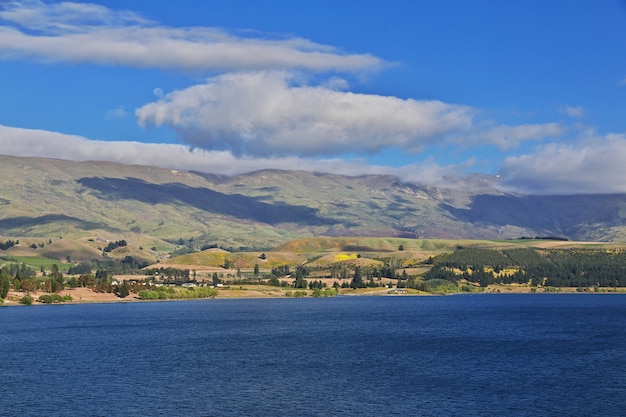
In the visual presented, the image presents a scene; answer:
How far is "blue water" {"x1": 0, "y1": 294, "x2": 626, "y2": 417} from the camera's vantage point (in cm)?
8962

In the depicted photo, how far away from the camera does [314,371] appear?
114312mm

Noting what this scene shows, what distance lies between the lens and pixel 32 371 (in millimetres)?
115000

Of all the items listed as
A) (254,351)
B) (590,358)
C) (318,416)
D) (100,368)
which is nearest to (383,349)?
(254,351)

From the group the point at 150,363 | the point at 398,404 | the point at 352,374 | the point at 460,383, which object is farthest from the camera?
the point at 150,363

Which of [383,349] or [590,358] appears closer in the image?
[590,358]

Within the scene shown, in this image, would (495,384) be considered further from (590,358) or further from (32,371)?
(32,371)

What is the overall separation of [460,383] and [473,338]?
182ft

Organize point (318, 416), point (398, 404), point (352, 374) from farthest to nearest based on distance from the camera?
point (352, 374) < point (398, 404) < point (318, 416)

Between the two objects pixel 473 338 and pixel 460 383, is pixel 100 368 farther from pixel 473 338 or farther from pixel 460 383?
pixel 473 338

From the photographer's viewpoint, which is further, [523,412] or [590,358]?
[590,358]

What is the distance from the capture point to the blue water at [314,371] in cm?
8962

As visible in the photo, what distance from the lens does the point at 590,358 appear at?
413ft

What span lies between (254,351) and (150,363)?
20.7 metres

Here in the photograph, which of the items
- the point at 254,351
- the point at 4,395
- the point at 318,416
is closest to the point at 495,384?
the point at 318,416
